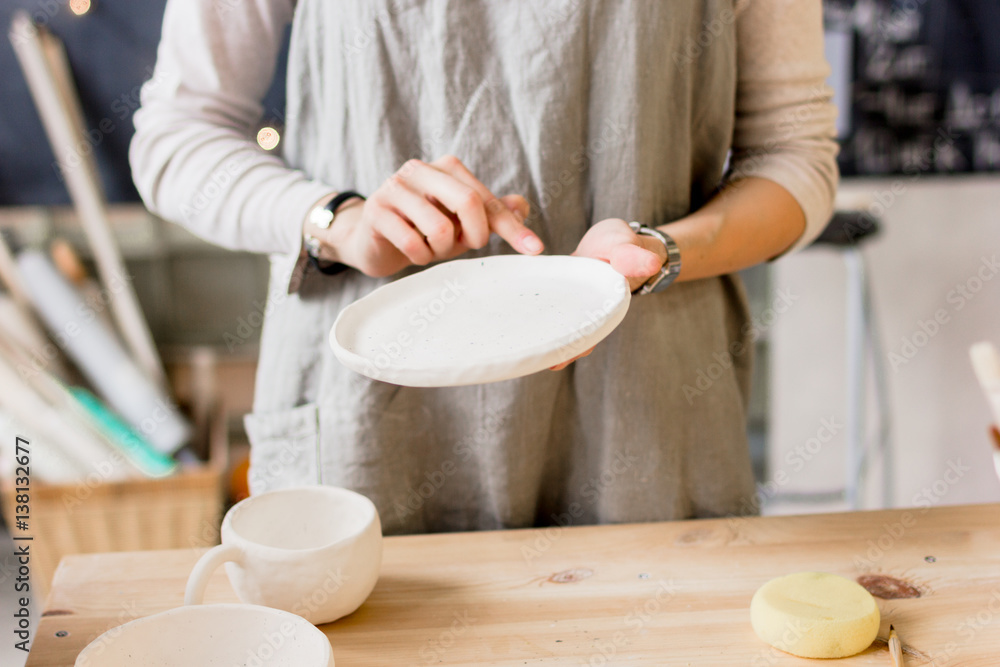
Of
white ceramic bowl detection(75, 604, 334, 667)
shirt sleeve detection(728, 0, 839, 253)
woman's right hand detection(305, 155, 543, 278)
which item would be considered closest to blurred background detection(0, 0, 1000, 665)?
shirt sleeve detection(728, 0, 839, 253)

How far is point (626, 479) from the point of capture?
873mm

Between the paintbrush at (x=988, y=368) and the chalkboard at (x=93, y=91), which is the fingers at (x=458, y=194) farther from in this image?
the chalkboard at (x=93, y=91)

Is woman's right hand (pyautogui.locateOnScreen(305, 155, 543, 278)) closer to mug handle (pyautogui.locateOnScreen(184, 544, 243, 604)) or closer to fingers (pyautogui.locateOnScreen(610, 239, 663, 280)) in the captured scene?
fingers (pyautogui.locateOnScreen(610, 239, 663, 280))

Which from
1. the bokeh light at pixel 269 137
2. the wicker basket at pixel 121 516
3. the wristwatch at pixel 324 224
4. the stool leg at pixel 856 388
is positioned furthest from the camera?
the stool leg at pixel 856 388

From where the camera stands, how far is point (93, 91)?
70.1 inches

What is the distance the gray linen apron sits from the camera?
0.81 metres

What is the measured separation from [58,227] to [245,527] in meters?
1.59

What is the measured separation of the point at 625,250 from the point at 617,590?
28 centimetres

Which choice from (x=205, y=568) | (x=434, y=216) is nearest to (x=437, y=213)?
(x=434, y=216)

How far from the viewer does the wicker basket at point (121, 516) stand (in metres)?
1.66

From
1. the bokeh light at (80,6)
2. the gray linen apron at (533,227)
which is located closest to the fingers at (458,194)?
the gray linen apron at (533,227)

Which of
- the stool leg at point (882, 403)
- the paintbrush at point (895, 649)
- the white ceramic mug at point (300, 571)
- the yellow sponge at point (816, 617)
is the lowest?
the stool leg at point (882, 403)

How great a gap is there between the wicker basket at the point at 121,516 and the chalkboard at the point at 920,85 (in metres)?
1.72

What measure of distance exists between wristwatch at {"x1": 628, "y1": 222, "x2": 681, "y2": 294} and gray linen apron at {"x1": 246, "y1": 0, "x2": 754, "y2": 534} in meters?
0.06
